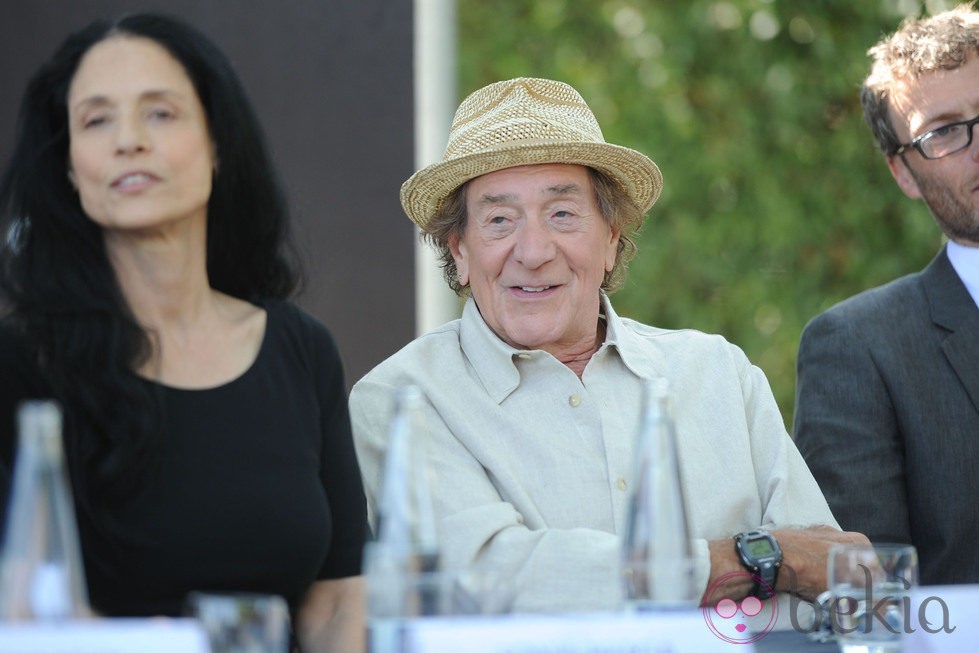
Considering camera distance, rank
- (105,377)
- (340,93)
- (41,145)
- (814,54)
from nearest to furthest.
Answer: (105,377) < (41,145) < (340,93) < (814,54)

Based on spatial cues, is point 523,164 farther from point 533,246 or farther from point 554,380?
point 554,380

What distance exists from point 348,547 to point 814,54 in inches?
233

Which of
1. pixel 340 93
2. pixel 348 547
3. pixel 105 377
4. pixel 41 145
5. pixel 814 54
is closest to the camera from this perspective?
pixel 105 377

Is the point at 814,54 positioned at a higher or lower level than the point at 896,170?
higher

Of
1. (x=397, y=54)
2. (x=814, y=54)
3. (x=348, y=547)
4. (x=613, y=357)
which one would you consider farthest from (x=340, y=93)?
(x=814, y=54)

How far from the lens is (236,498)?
6.66 feet

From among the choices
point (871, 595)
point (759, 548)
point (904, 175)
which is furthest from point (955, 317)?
point (871, 595)

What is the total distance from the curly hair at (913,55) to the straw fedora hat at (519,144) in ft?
2.30

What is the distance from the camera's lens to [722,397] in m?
2.87

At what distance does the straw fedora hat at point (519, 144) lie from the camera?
2826mm

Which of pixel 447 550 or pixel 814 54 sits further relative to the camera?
pixel 814 54

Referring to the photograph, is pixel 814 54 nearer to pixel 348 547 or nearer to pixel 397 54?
pixel 397 54

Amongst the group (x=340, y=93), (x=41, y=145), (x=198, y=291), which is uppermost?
(x=340, y=93)

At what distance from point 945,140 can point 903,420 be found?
71 centimetres
